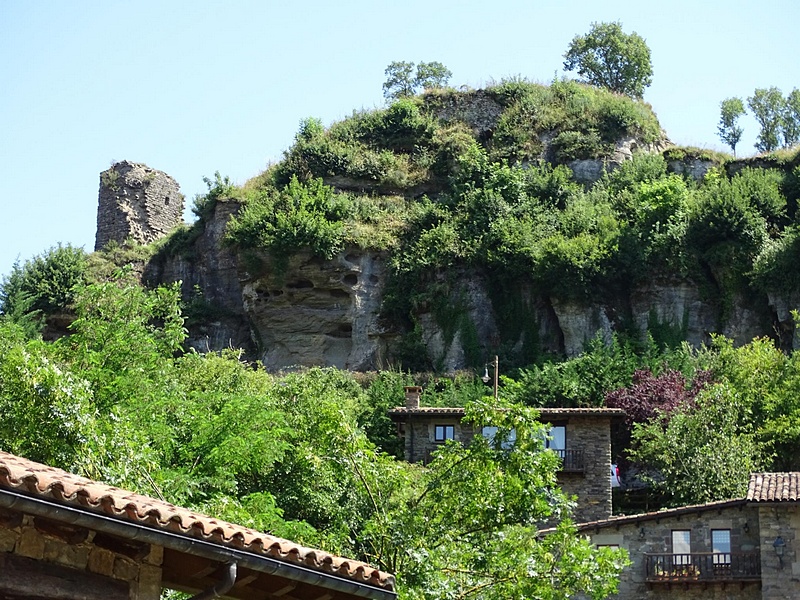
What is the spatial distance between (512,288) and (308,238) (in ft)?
23.0

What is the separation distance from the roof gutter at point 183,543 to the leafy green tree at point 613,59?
54.1 m

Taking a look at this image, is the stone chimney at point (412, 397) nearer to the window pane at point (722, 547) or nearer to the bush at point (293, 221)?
the bush at point (293, 221)

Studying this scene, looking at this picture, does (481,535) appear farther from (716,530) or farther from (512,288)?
(512,288)

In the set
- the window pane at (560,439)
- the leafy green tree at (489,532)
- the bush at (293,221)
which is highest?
the bush at (293,221)

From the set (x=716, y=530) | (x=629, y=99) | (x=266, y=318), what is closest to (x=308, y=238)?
(x=266, y=318)

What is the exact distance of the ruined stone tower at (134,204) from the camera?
56881 millimetres

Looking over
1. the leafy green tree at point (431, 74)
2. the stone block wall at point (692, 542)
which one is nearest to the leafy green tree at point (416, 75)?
the leafy green tree at point (431, 74)

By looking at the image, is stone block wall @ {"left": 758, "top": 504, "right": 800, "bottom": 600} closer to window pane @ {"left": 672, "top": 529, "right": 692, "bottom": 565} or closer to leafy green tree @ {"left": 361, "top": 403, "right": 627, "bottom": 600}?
window pane @ {"left": 672, "top": 529, "right": 692, "bottom": 565}

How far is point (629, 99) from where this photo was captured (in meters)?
57.5

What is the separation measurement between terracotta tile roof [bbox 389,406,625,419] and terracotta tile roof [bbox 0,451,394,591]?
26666 mm

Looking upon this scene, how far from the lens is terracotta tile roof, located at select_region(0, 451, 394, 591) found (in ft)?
28.9

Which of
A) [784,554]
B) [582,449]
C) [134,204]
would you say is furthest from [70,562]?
[134,204]

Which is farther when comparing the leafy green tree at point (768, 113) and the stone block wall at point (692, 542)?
the leafy green tree at point (768, 113)

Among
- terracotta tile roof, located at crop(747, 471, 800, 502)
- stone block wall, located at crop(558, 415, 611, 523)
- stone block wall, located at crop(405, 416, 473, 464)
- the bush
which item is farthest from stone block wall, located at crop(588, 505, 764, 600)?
the bush
